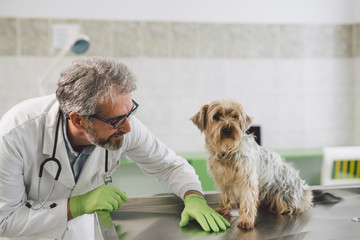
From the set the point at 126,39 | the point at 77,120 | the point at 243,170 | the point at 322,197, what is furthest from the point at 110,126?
the point at 126,39

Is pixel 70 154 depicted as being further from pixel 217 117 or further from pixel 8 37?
pixel 8 37

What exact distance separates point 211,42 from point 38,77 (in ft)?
5.01

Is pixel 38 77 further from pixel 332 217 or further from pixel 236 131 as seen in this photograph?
pixel 332 217

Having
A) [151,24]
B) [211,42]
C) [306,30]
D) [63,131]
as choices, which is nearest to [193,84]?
[211,42]

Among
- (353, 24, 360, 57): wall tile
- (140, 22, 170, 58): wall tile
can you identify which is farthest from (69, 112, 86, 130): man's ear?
(353, 24, 360, 57): wall tile

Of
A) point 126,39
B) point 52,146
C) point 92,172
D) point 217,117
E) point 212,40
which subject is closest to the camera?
point 217,117

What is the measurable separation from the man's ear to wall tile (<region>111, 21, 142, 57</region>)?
2002mm

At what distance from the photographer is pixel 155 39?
3502 mm

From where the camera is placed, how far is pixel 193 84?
3.58 m

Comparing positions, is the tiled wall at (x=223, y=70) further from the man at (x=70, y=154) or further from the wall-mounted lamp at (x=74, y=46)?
the man at (x=70, y=154)

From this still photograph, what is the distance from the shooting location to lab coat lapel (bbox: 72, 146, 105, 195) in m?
1.70

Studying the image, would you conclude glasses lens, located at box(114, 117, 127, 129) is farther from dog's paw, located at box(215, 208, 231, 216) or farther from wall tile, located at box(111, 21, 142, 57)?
wall tile, located at box(111, 21, 142, 57)

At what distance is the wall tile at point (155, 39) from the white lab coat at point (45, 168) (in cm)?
178

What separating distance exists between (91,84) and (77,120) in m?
0.18
